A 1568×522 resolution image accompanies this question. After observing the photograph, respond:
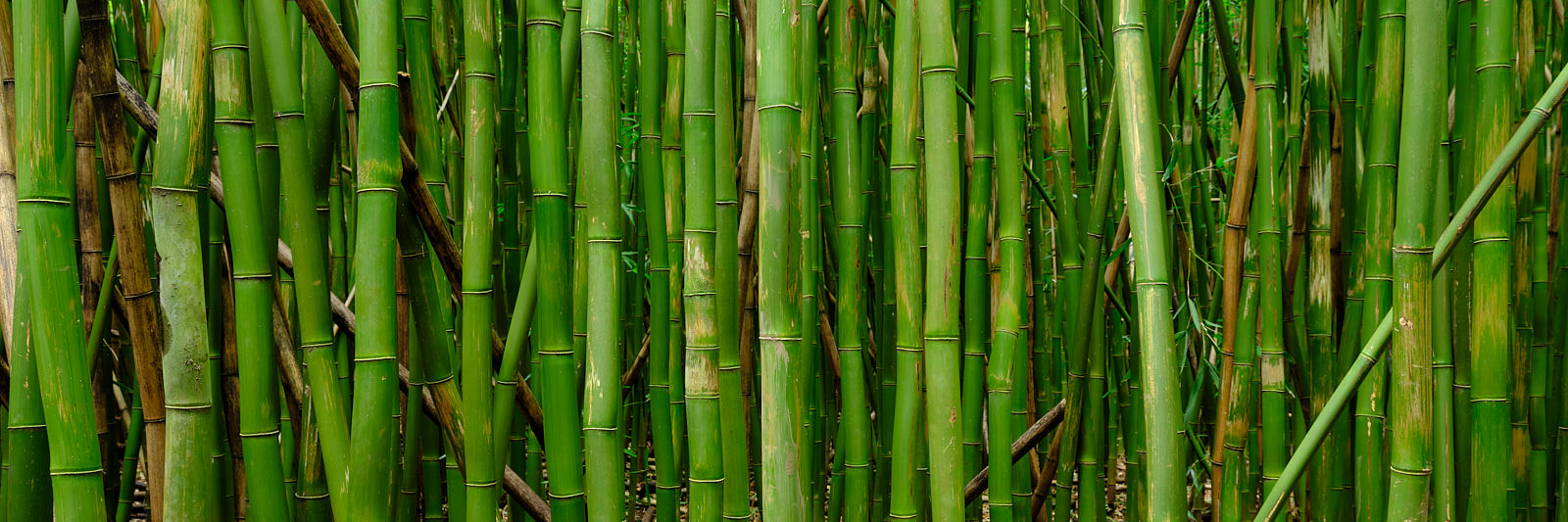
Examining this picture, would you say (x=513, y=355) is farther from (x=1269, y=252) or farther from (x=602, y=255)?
(x=1269, y=252)

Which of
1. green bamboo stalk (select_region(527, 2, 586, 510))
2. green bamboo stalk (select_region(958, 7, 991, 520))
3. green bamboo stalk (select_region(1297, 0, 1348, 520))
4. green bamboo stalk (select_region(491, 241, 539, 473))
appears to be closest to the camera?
green bamboo stalk (select_region(527, 2, 586, 510))

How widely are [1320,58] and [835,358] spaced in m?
0.69

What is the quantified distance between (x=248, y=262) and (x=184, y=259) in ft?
0.10

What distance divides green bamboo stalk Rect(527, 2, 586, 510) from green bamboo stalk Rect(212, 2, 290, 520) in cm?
15

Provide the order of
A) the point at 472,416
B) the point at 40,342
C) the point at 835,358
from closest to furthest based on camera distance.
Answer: the point at 40,342, the point at 472,416, the point at 835,358

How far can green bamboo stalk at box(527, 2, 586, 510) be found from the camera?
56 cm

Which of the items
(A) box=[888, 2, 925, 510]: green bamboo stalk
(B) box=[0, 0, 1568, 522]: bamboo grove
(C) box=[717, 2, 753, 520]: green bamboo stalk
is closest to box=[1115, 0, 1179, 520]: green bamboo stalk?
(B) box=[0, 0, 1568, 522]: bamboo grove

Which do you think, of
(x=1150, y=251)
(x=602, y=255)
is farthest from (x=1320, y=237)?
(x=602, y=255)

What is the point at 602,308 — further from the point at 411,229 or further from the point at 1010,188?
the point at 1010,188

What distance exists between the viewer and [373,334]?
21.3 inches

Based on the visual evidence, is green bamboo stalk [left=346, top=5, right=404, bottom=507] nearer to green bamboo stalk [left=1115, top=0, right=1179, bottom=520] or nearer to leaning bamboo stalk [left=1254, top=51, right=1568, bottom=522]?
green bamboo stalk [left=1115, top=0, right=1179, bottom=520]

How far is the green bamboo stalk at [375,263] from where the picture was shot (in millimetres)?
517

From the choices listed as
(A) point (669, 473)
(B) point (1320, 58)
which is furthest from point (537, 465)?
(B) point (1320, 58)

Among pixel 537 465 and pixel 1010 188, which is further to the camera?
pixel 537 465
